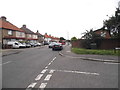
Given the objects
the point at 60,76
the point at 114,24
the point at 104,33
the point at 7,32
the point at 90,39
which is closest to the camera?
the point at 60,76

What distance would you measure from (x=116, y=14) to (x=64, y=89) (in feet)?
67.2

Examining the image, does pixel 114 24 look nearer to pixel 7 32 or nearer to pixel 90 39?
pixel 90 39

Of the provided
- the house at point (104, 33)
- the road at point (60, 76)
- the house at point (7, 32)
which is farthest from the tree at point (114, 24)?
the house at point (7, 32)

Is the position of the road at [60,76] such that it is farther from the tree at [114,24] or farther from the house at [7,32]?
the house at [7,32]

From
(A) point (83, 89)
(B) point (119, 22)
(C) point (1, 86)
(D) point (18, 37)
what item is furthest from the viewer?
(D) point (18, 37)

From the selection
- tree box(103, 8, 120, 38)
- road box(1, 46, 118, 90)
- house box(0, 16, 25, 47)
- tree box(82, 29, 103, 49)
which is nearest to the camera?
road box(1, 46, 118, 90)

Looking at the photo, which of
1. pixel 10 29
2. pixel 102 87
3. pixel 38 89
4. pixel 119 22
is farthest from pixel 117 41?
pixel 10 29

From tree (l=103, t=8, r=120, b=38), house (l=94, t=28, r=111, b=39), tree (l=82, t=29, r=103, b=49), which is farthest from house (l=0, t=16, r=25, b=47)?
tree (l=103, t=8, r=120, b=38)

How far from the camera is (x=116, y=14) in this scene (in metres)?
20.9

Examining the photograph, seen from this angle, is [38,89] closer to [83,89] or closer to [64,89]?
[64,89]

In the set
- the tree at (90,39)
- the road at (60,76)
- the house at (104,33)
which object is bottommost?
the road at (60,76)

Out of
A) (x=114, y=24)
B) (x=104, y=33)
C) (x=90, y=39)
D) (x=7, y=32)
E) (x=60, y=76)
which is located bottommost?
(x=60, y=76)

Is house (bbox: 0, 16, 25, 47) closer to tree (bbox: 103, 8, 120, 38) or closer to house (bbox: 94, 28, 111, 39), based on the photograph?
house (bbox: 94, 28, 111, 39)

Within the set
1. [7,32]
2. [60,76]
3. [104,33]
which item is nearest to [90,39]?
[104,33]
